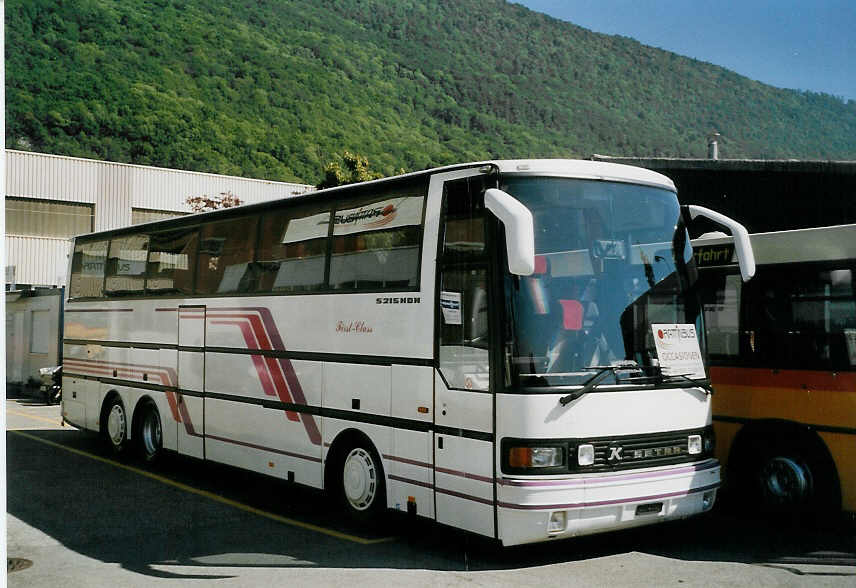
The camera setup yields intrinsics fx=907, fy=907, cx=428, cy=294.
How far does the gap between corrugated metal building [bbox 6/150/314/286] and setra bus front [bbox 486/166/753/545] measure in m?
33.7

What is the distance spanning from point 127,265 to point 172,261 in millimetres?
1592

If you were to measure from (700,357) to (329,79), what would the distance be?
313 ft

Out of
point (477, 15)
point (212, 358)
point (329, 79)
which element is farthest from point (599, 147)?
point (212, 358)

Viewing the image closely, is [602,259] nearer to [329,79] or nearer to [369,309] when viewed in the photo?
[369,309]

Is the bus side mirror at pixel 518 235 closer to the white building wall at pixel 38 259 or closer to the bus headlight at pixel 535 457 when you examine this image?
the bus headlight at pixel 535 457

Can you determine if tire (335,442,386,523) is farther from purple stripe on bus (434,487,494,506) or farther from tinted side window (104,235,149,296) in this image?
tinted side window (104,235,149,296)

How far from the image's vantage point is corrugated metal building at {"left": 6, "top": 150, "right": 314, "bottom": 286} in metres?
37.8

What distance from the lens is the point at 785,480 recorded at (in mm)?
8812

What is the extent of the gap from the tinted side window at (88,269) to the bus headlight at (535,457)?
9.39 meters

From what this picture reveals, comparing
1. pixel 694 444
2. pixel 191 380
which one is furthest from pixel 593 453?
pixel 191 380

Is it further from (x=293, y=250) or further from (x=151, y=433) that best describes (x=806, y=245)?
(x=151, y=433)

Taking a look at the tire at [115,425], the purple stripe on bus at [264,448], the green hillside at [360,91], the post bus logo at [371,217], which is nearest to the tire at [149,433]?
the tire at [115,425]

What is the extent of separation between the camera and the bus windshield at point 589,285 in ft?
22.8

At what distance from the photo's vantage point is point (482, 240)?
728 cm
